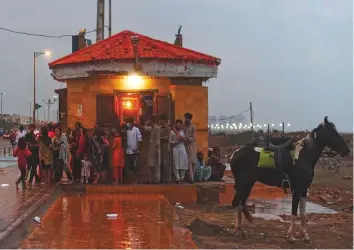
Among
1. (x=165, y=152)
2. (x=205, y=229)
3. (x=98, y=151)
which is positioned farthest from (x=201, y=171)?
(x=205, y=229)

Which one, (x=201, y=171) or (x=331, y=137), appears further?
(x=201, y=171)

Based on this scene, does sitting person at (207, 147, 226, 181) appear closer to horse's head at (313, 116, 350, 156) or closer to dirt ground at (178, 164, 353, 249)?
dirt ground at (178, 164, 353, 249)

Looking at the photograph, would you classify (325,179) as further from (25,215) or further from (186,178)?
(25,215)

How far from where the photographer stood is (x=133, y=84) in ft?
51.5

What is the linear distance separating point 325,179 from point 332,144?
78.4ft

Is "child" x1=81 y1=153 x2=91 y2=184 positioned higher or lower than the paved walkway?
higher

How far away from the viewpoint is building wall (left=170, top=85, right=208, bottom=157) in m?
15.8

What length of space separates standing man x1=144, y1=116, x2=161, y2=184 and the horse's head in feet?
18.2

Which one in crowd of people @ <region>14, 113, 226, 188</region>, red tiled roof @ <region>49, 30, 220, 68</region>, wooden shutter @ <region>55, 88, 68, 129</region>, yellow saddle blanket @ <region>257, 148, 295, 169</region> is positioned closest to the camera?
yellow saddle blanket @ <region>257, 148, 295, 169</region>

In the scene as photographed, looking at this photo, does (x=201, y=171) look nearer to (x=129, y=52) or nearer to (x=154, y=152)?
(x=154, y=152)

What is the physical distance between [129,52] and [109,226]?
835cm

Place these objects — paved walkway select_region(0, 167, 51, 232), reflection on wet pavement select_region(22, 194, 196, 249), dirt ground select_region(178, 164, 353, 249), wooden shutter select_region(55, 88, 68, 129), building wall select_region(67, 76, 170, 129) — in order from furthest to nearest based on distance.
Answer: wooden shutter select_region(55, 88, 68, 129) < building wall select_region(67, 76, 170, 129) < paved walkway select_region(0, 167, 51, 232) < dirt ground select_region(178, 164, 353, 249) < reflection on wet pavement select_region(22, 194, 196, 249)

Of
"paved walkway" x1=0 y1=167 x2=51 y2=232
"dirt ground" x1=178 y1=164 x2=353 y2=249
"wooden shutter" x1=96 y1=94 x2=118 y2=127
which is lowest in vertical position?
"dirt ground" x1=178 y1=164 x2=353 y2=249

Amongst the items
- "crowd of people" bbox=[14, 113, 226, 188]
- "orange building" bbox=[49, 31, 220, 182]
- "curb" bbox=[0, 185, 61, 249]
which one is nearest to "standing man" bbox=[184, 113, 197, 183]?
"crowd of people" bbox=[14, 113, 226, 188]
